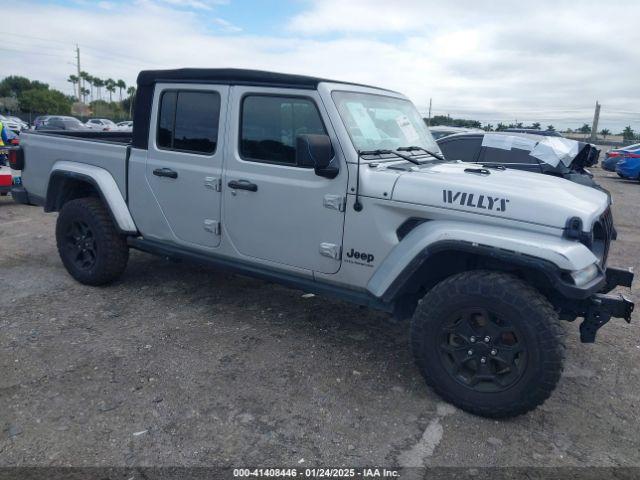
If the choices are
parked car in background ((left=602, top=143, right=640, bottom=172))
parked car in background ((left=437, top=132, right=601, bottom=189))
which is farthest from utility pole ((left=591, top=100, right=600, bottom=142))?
parked car in background ((left=437, top=132, right=601, bottom=189))

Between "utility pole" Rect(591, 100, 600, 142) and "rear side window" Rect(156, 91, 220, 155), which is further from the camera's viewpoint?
"utility pole" Rect(591, 100, 600, 142)

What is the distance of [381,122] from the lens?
12.8ft

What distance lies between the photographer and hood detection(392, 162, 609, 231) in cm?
289

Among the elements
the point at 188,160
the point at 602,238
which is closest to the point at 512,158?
the point at 602,238

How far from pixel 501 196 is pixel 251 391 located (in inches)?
76.5

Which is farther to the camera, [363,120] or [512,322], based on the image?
[363,120]

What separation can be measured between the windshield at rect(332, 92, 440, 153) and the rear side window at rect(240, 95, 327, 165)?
8.7 inches

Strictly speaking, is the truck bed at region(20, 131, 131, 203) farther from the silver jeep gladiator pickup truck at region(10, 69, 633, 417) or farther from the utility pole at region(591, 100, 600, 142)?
the utility pole at region(591, 100, 600, 142)

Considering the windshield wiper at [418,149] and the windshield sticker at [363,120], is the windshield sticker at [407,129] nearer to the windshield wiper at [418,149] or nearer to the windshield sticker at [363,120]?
the windshield wiper at [418,149]

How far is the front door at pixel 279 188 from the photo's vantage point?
353 cm

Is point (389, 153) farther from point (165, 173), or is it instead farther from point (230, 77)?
point (165, 173)

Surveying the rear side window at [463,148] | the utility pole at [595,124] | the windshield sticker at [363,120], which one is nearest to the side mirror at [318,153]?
the windshield sticker at [363,120]

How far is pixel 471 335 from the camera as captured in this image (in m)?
3.04

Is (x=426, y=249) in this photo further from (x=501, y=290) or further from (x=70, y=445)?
(x=70, y=445)
